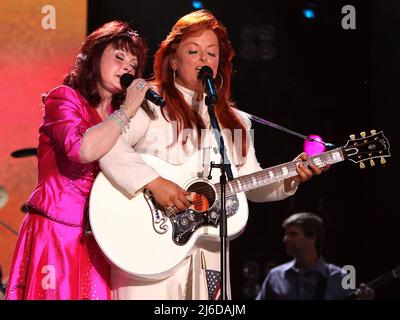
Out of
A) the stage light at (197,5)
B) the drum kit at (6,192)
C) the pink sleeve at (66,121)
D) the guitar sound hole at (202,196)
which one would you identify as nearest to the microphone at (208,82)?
the guitar sound hole at (202,196)

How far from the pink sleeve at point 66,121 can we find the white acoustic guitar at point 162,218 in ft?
0.60

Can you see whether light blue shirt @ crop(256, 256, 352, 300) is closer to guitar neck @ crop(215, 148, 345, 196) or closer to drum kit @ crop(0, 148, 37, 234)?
guitar neck @ crop(215, 148, 345, 196)

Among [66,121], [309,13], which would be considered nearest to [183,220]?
[66,121]

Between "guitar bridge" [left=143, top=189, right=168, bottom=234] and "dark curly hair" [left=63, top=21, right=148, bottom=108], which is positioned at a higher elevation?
"dark curly hair" [left=63, top=21, right=148, bottom=108]

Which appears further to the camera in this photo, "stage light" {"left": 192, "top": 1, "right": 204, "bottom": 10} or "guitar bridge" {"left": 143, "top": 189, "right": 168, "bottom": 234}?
"stage light" {"left": 192, "top": 1, "right": 204, "bottom": 10}

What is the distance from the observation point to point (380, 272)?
4488 millimetres

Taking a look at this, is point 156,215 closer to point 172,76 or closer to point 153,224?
point 153,224

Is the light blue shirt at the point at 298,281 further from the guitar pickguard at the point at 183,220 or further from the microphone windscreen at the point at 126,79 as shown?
the microphone windscreen at the point at 126,79

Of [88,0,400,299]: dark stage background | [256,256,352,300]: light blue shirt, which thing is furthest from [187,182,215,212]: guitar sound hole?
[256,256,352,300]: light blue shirt

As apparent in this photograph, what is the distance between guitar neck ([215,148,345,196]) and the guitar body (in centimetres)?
5

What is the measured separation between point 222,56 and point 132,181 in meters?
0.81

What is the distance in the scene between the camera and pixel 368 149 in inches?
133

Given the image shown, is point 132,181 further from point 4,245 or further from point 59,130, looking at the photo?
point 4,245

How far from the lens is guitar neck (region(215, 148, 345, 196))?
325cm
